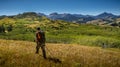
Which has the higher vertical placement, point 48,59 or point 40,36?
point 40,36

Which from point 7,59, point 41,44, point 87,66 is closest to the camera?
point 7,59

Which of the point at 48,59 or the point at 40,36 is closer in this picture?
the point at 48,59

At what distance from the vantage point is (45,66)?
503 inches

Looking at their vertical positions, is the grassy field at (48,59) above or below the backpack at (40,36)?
below

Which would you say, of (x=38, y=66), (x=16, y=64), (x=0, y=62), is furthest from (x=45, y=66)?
(x=0, y=62)

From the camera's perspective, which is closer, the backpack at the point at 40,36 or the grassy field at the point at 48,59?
the grassy field at the point at 48,59

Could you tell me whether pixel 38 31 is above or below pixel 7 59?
above

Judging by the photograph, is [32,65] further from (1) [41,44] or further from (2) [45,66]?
(1) [41,44]

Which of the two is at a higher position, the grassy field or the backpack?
the backpack

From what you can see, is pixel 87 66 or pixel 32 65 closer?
pixel 32 65

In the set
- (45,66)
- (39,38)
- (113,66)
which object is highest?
(39,38)

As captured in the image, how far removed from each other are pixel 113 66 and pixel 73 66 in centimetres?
391

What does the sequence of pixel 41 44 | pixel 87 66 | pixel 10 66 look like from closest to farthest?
pixel 10 66 → pixel 87 66 → pixel 41 44

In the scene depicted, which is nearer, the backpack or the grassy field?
the grassy field
